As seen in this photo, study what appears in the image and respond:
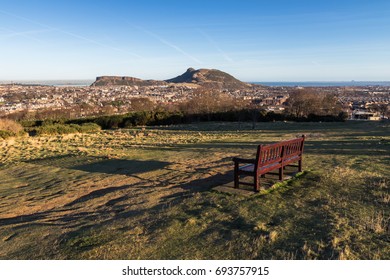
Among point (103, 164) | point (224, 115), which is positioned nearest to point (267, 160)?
point (103, 164)

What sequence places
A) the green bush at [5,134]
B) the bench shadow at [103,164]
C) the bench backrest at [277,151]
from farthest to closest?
the green bush at [5,134] → the bench shadow at [103,164] → the bench backrest at [277,151]

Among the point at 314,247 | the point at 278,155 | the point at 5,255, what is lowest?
the point at 5,255

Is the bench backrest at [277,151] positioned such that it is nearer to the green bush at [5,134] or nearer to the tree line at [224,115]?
the green bush at [5,134]

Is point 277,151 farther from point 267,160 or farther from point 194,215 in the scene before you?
point 194,215

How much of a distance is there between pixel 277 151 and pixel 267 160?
1.68 feet

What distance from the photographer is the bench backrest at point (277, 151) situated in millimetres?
6746

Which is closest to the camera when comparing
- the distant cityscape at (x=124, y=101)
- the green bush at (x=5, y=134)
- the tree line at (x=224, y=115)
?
the green bush at (x=5, y=134)

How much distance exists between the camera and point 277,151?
746 centimetres

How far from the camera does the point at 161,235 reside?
491 cm

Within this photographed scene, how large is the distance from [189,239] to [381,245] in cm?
256

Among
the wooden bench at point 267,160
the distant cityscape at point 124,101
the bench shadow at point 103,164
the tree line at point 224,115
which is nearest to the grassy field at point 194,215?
the bench shadow at point 103,164
